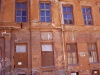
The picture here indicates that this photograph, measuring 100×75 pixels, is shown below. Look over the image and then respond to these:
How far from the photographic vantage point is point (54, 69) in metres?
12.8

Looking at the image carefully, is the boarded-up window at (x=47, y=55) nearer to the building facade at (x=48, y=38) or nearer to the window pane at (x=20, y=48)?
the building facade at (x=48, y=38)

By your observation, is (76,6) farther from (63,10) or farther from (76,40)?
(76,40)

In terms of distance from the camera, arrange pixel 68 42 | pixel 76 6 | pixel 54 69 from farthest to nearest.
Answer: pixel 76 6 → pixel 68 42 → pixel 54 69

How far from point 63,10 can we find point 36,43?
13.2 feet

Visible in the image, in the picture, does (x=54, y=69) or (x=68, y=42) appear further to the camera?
(x=68, y=42)

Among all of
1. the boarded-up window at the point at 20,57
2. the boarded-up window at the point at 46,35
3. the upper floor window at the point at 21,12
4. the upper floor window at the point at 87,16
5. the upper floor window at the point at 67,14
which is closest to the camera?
the boarded-up window at the point at 20,57

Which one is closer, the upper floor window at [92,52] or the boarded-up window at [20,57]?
the boarded-up window at [20,57]

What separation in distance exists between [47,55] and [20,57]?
217 centimetres

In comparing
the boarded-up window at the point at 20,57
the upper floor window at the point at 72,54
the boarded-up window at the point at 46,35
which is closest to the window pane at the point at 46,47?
the boarded-up window at the point at 46,35

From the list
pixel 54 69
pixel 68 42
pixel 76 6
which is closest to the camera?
pixel 54 69

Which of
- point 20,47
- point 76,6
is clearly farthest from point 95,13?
Answer: point 20,47

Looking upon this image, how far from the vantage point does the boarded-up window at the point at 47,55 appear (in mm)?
12977

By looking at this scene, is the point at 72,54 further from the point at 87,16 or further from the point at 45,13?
the point at 45,13

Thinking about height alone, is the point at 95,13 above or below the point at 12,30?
above
